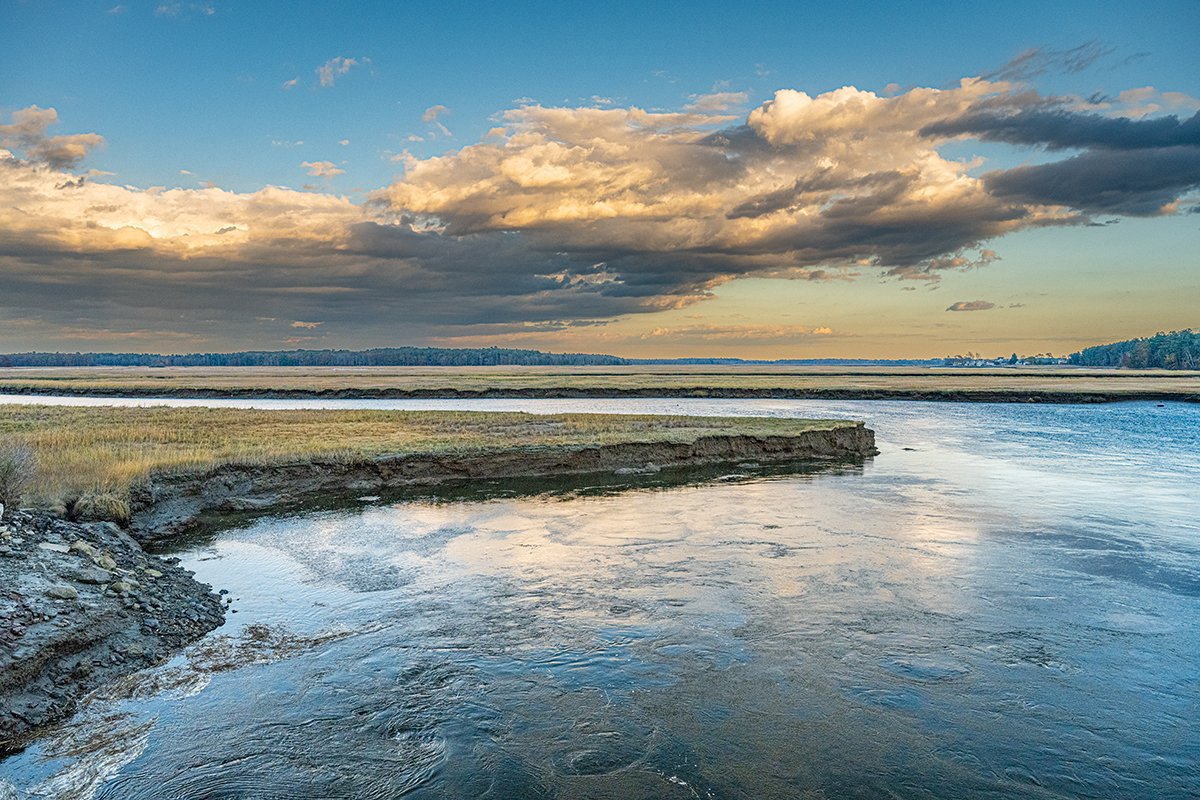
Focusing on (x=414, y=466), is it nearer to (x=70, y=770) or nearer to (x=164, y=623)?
(x=164, y=623)

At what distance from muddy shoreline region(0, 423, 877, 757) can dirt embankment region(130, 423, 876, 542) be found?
59 mm

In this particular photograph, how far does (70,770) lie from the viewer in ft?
27.5

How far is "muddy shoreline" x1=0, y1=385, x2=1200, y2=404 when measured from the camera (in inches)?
3474

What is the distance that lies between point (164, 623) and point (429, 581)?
16.6 ft

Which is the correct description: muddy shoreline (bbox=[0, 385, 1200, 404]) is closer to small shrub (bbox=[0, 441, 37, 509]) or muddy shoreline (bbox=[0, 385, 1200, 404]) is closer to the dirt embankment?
the dirt embankment

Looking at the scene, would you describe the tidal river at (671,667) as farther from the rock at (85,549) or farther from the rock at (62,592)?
the rock at (85,549)

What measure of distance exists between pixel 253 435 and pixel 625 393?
63.7m

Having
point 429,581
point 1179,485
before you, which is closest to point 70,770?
point 429,581

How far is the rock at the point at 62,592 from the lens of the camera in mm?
11562

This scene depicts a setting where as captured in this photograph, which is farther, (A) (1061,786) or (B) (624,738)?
(B) (624,738)

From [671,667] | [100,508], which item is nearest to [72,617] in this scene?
[671,667]

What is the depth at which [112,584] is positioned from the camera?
12875 millimetres

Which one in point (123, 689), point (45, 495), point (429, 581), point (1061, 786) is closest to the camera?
point (1061, 786)

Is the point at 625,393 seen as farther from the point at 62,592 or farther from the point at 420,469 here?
the point at 62,592
